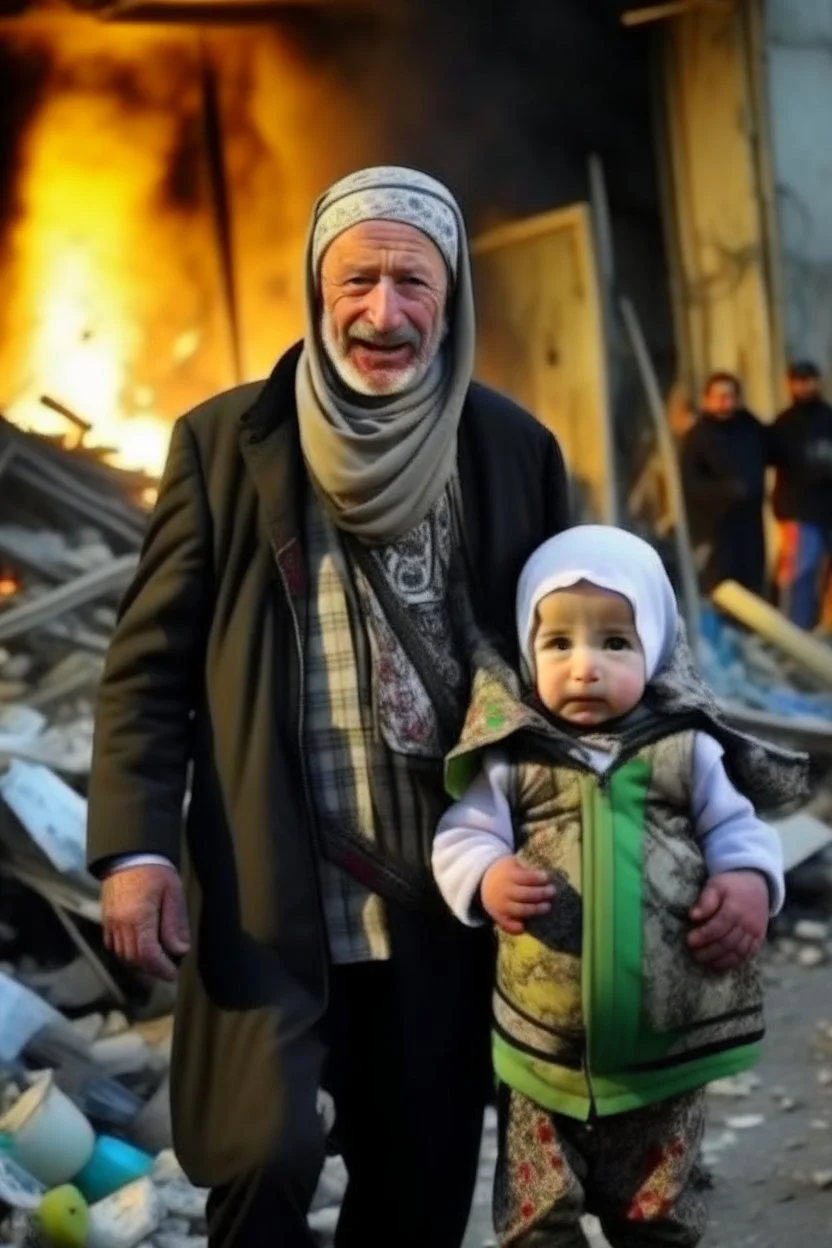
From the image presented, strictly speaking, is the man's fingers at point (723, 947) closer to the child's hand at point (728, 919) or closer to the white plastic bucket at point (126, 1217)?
the child's hand at point (728, 919)

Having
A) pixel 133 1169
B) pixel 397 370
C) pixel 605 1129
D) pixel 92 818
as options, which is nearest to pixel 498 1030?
pixel 605 1129

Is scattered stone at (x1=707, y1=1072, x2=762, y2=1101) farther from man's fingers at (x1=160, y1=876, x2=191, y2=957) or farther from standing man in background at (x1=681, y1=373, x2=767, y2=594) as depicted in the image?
standing man in background at (x1=681, y1=373, x2=767, y2=594)

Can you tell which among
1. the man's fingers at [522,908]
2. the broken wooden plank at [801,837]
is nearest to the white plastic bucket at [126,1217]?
the man's fingers at [522,908]

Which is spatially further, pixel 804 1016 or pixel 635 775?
pixel 804 1016

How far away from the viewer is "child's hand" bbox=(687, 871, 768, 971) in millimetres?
2426

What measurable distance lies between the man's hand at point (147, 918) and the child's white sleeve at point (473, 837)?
14.6 inches

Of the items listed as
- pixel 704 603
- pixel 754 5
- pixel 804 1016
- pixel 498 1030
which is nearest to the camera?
pixel 498 1030

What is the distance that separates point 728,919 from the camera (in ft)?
7.95

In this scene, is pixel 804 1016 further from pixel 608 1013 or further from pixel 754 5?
pixel 754 5

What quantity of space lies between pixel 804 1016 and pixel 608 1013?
122 inches

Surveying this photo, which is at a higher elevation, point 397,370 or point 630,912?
point 397,370

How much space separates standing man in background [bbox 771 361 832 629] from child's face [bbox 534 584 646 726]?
25.7 feet

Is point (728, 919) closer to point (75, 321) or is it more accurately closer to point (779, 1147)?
point (779, 1147)

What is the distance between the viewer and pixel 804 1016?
5.33 meters
